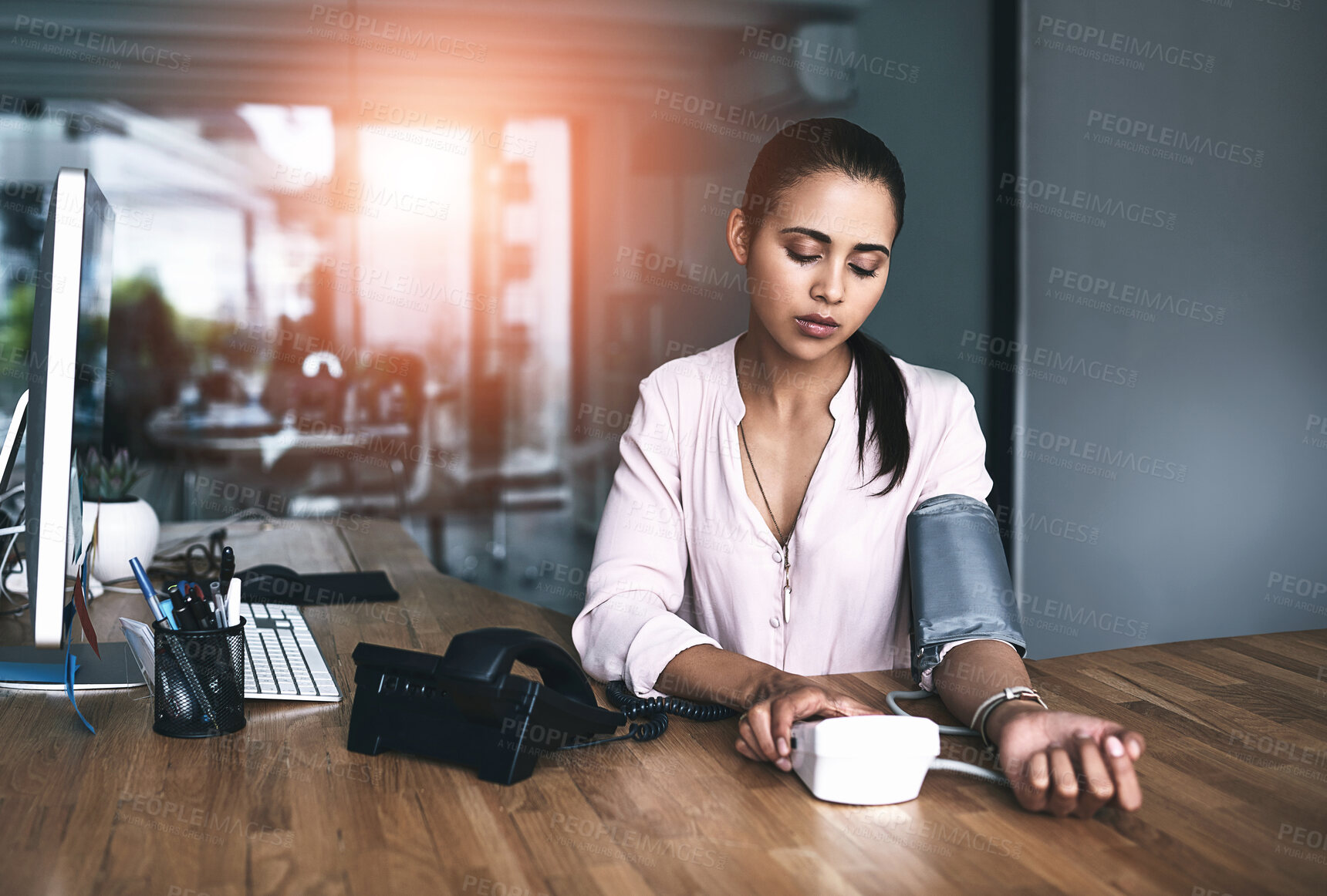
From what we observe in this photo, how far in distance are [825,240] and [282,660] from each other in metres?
0.94

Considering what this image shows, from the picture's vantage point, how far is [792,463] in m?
1.65

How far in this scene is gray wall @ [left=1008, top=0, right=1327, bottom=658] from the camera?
3.18m

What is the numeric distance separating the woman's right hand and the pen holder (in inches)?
21.3

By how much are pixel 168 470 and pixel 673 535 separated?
379 centimetres

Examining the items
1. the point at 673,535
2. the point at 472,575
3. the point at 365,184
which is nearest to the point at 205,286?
the point at 365,184

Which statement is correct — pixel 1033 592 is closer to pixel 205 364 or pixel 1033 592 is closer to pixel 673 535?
pixel 673 535

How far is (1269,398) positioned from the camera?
324 cm

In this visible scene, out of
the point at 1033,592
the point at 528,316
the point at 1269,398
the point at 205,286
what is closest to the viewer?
the point at 1269,398

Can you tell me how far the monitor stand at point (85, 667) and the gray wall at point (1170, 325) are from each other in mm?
3148
